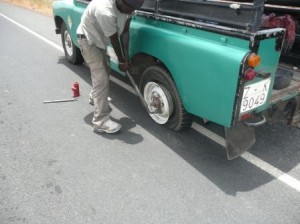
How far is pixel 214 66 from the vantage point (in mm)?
2611

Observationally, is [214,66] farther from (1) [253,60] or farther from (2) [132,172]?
(2) [132,172]

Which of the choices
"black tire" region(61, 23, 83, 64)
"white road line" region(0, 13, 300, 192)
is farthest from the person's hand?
"black tire" region(61, 23, 83, 64)

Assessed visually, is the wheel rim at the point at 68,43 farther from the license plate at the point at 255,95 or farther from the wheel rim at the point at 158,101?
the license plate at the point at 255,95

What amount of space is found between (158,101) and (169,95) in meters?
0.26

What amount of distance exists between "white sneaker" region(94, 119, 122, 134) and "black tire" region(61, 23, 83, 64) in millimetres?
2424

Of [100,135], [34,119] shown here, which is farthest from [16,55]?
[100,135]

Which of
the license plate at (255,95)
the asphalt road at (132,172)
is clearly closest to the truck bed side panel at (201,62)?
the license plate at (255,95)

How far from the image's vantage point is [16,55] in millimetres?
6809

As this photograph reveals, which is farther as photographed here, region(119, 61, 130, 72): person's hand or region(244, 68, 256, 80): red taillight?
region(119, 61, 130, 72): person's hand

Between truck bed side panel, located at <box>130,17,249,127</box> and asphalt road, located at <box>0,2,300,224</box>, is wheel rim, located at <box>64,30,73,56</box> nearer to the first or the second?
asphalt road, located at <box>0,2,300,224</box>

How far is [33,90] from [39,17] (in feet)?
25.2

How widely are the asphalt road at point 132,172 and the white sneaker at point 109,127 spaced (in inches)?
2.8

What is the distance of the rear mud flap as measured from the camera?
2.92 meters

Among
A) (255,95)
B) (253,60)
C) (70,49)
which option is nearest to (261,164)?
(255,95)
